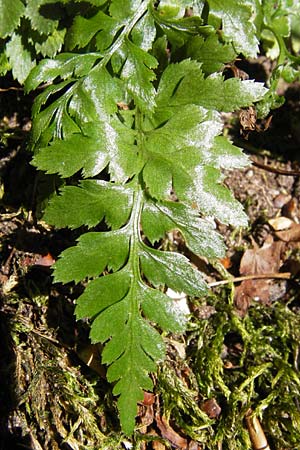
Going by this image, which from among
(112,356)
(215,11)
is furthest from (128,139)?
(112,356)

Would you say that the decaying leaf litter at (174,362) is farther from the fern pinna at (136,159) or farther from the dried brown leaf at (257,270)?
the fern pinna at (136,159)

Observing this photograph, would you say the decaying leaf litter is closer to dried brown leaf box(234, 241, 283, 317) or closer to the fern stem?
dried brown leaf box(234, 241, 283, 317)

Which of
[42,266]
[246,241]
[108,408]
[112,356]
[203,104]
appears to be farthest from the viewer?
[246,241]

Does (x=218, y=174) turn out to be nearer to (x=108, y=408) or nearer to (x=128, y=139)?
(x=128, y=139)

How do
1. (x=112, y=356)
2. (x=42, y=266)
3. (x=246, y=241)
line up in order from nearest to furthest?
(x=112, y=356) < (x=42, y=266) < (x=246, y=241)

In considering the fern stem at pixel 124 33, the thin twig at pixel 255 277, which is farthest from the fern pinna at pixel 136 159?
the thin twig at pixel 255 277

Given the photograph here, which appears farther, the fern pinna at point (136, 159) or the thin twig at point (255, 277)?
the thin twig at point (255, 277)
